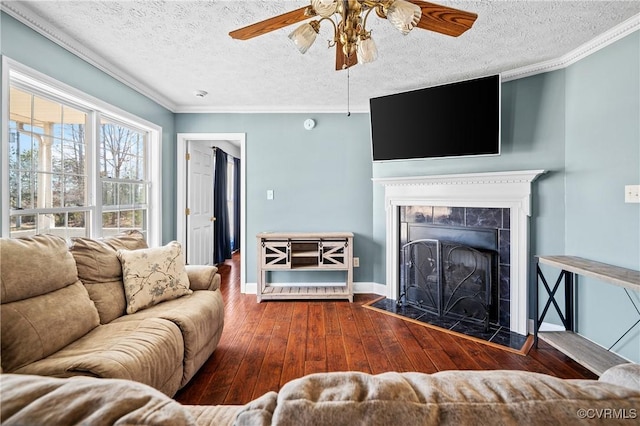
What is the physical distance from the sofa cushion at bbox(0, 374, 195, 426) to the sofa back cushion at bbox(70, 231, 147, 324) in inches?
60.3

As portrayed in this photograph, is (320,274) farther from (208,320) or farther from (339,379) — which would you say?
(339,379)

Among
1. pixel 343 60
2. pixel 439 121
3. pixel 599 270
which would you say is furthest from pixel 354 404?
pixel 439 121

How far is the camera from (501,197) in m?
2.53

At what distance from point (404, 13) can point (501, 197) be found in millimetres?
2010

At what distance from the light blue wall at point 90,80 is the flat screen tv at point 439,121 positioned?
241cm

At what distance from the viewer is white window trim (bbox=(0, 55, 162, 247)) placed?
1652 mm

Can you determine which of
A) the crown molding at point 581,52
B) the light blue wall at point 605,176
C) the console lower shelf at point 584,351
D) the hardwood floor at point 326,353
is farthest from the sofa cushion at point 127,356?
the crown molding at point 581,52

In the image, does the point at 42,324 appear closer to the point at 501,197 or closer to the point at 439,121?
the point at 439,121

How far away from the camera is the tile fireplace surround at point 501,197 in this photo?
2.44 m

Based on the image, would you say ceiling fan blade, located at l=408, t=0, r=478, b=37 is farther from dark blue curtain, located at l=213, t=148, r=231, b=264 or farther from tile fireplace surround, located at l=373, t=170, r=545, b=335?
dark blue curtain, located at l=213, t=148, r=231, b=264

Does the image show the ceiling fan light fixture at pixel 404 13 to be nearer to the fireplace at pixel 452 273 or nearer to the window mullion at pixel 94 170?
the fireplace at pixel 452 273

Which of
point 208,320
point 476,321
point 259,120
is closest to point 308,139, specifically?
point 259,120

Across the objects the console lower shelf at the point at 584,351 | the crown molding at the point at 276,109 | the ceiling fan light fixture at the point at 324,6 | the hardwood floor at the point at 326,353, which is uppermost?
the crown molding at the point at 276,109

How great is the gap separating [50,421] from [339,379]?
0.42 m
